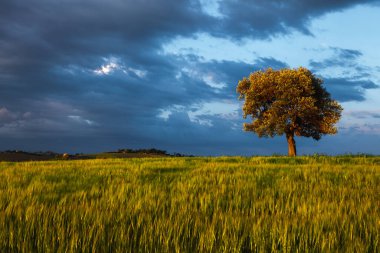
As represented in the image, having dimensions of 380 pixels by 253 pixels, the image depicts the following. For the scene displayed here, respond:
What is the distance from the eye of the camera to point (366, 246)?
13.8ft

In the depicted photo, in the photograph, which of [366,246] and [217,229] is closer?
[366,246]

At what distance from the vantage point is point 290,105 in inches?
1810

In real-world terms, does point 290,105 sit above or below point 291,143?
above

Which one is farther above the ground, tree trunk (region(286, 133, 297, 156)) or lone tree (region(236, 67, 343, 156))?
lone tree (region(236, 67, 343, 156))

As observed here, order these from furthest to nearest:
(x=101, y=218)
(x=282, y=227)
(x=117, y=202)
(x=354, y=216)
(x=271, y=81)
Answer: (x=271, y=81), (x=117, y=202), (x=354, y=216), (x=101, y=218), (x=282, y=227)

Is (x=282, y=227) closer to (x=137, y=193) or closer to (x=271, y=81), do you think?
(x=137, y=193)

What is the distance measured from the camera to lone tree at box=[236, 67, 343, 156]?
45.1 metres

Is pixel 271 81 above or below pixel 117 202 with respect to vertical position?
above

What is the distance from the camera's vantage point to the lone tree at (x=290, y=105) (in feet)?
148

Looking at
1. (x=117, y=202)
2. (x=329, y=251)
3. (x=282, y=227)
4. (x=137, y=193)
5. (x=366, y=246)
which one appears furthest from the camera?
(x=137, y=193)

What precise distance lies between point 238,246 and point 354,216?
8.14 feet

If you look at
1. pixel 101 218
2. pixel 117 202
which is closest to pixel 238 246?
pixel 101 218

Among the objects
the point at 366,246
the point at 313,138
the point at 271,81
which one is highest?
the point at 271,81

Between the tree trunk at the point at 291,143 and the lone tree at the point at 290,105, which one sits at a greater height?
the lone tree at the point at 290,105
